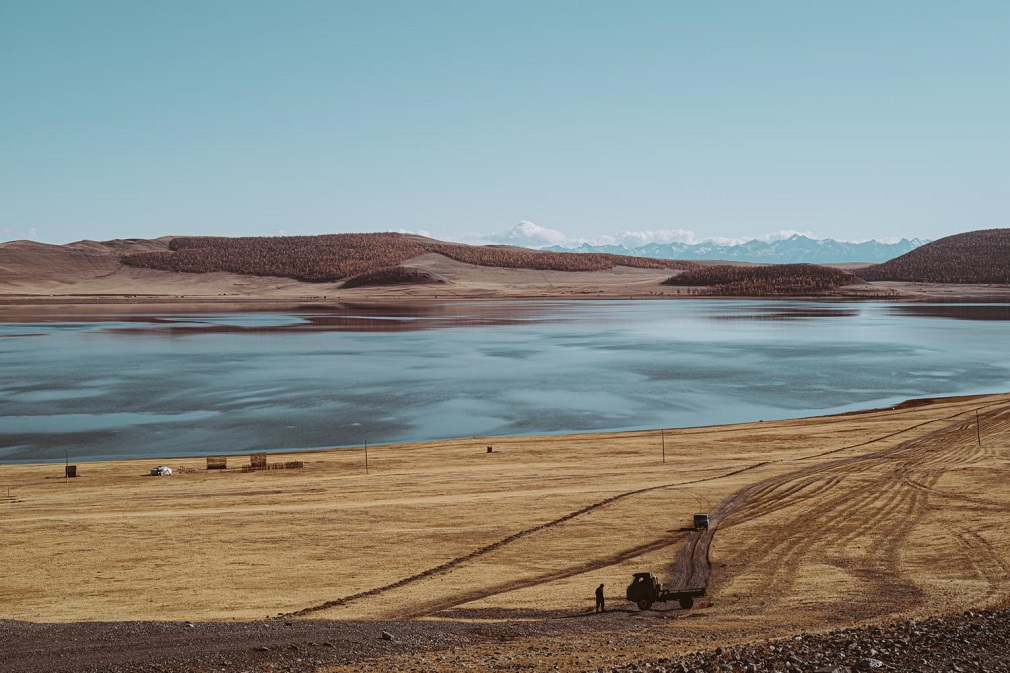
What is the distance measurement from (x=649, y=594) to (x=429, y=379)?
122 ft

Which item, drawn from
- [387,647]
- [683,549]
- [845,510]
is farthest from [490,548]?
[845,510]

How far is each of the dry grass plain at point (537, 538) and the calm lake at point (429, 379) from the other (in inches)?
261

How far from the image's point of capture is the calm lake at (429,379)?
3684 centimetres

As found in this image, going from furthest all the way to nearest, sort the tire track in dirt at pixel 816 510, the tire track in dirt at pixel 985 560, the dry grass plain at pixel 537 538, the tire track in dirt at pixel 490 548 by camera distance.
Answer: the tire track in dirt at pixel 816 510, the tire track in dirt at pixel 985 560, the tire track in dirt at pixel 490 548, the dry grass plain at pixel 537 538

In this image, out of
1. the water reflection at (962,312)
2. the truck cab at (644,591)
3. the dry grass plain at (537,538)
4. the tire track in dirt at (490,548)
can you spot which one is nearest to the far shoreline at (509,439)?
the dry grass plain at (537,538)

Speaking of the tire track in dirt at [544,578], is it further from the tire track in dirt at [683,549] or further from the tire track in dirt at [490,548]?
the tire track in dirt at [490,548]

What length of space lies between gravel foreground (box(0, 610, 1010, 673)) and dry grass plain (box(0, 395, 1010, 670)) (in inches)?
28.6

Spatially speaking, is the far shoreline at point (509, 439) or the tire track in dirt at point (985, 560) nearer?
the tire track in dirt at point (985, 560)

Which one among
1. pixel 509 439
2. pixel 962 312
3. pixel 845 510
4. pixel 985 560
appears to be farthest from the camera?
pixel 962 312

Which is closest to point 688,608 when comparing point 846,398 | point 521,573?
point 521,573

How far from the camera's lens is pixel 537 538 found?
19781 mm

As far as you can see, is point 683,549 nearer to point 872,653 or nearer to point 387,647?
point 872,653

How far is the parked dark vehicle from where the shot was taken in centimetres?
1491

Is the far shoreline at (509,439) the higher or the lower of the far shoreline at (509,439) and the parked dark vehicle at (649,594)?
the lower
